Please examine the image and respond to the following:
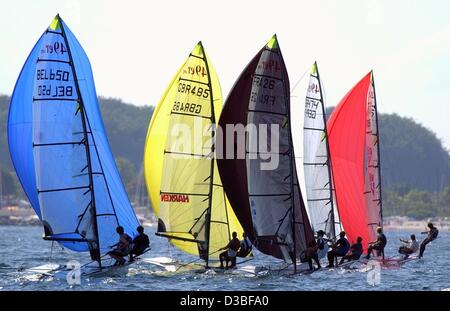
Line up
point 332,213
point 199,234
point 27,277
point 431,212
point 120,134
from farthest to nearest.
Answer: point 120,134 < point 431,212 < point 332,213 < point 199,234 < point 27,277

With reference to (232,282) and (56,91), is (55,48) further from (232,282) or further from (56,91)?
(232,282)

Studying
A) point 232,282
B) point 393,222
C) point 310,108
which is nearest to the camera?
point 232,282

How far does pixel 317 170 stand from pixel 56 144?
33.5 feet

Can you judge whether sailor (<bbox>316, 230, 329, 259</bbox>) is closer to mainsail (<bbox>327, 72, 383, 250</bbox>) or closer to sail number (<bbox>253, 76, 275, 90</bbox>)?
mainsail (<bbox>327, 72, 383, 250</bbox>)

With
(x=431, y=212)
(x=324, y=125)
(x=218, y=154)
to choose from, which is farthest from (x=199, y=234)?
(x=431, y=212)

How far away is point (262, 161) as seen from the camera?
2730cm

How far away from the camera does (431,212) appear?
501 ft

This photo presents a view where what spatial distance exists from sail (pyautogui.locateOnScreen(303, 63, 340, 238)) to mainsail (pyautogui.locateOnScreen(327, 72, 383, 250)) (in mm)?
1121

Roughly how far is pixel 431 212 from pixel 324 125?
122 m

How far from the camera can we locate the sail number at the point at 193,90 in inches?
1136

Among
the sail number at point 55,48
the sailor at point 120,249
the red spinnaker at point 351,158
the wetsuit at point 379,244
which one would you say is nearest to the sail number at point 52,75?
the sail number at point 55,48

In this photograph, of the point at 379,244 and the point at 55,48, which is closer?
the point at 55,48

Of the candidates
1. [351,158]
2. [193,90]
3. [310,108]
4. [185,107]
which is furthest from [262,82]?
[351,158]
